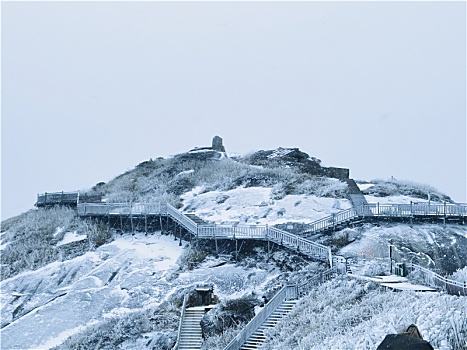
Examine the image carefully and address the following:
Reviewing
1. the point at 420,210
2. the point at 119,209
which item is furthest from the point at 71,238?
the point at 420,210

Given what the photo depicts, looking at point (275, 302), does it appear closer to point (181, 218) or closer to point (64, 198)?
point (181, 218)

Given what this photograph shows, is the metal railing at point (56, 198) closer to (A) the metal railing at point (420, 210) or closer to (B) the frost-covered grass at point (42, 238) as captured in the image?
(B) the frost-covered grass at point (42, 238)

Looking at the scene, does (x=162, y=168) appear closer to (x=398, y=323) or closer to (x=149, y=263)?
(x=149, y=263)

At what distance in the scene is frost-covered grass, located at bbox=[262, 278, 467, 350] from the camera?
13.1 m

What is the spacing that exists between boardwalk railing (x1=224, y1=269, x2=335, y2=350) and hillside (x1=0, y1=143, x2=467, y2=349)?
3.03 ft

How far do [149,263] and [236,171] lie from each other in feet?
50.1

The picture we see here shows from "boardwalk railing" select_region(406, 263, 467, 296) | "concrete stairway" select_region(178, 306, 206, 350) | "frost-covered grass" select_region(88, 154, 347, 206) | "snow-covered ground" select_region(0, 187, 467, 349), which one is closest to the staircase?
"snow-covered ground" select_region(0, 187, 467, 349)

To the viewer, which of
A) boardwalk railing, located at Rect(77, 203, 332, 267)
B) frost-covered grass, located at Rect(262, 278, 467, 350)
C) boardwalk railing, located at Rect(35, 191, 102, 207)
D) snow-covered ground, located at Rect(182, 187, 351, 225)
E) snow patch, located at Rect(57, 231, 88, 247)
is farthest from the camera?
boardwalk railing, located at Rect(35, 191, 102, 207)

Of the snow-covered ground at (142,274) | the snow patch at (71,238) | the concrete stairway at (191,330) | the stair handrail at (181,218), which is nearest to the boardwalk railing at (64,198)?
the snow patch at (71,238)

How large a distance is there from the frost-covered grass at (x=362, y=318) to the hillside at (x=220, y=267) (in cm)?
5

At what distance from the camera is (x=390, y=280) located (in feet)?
71.2

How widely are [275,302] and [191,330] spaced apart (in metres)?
3.92

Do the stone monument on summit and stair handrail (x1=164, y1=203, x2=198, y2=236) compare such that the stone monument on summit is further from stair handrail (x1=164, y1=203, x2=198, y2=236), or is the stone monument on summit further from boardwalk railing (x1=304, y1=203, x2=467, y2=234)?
boardwalk railing (x1=304, y1=203, x2=467, y2=234)

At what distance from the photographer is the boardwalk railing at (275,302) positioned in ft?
68.8
